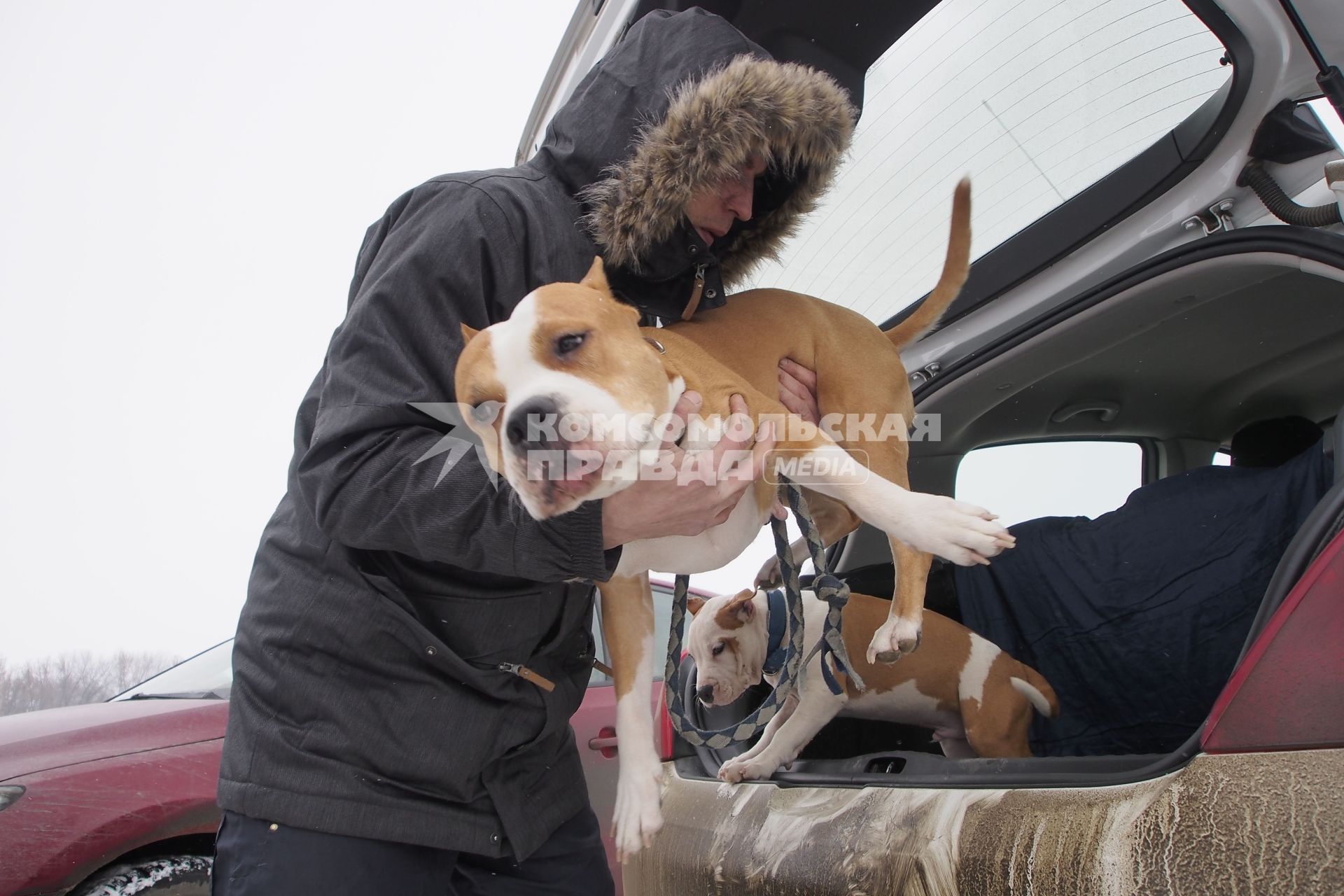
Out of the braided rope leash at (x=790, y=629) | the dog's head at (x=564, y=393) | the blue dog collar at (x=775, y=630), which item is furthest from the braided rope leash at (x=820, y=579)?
the blue dog collar at (x=775, y=630)

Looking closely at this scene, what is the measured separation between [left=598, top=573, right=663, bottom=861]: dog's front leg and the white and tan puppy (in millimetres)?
675

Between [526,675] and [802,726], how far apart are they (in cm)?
128

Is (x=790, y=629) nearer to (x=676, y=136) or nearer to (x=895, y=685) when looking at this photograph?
(x=676, y=136)

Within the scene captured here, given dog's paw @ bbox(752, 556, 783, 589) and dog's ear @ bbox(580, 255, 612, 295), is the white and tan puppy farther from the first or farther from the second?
dog's ear @ bbox(580, 255, 612, 295)

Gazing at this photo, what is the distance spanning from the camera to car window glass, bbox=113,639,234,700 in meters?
3.85

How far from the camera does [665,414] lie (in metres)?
1.54

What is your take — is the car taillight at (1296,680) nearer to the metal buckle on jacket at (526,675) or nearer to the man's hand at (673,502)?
the man's hand at (673,502)

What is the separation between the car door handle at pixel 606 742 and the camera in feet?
11.5

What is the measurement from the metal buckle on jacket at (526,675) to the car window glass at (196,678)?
2.67 metres

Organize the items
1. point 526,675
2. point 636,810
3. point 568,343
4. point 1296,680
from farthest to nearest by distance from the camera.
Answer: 1. point 636,810
2. point 526,675
3. point 568,343
4. point 1296,680

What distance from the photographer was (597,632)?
168 inches

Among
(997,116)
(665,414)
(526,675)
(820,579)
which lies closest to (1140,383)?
(997,116)

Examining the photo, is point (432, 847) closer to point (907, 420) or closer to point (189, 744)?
point (907, 420)

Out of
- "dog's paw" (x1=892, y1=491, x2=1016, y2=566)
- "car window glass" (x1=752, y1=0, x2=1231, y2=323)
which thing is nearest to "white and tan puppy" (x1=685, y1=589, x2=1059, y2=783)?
"dog's paw" (x1=892, y1=491, x2=1016, y2=566)
